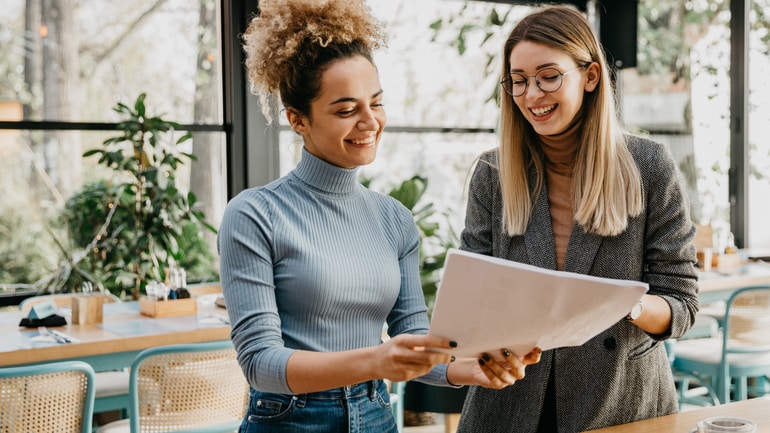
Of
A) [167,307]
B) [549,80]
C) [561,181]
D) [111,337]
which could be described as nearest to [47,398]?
[111,337]

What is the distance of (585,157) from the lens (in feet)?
6.03

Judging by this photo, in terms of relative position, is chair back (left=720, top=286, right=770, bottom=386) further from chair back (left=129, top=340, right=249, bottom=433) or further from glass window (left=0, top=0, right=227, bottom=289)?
glass window (left=0, top=0, right=227, bottom=289)

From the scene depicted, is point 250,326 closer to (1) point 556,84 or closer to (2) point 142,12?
(1) point 556,84

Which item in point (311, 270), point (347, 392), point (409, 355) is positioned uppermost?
point (311, 270)

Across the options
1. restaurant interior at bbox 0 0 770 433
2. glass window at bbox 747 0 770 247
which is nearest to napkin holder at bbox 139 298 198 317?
restaurant interior at bbox 0 0 770 433

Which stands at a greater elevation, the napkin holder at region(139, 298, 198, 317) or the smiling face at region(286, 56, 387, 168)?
the smiling face at region(286, 56, 387, 168)

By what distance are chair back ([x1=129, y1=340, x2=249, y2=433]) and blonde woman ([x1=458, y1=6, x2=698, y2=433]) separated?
134 centimetres

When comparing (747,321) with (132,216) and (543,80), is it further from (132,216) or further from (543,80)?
(132,216)

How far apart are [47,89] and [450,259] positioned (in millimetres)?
4468

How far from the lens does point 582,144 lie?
1.84 metres

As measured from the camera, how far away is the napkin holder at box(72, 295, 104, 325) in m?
3.70

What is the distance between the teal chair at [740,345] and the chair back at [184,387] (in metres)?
2.31

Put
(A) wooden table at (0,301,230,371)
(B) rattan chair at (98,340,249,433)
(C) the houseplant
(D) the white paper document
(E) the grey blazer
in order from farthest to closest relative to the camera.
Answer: (C) the houseplant
(A) wooden table at (0,301,230,371)
(B) rattan chair at (98,340,249,433)
(E) the grey blazer
(D) the white paper document

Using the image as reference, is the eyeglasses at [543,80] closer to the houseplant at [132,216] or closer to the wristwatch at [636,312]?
the wristwatch at [636,312]
